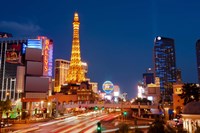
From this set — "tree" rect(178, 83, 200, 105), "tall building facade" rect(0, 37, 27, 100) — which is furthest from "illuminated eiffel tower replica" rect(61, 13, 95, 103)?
"tree" rect(178, 83, 200, 105)

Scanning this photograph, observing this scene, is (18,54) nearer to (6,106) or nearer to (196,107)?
(6,106)

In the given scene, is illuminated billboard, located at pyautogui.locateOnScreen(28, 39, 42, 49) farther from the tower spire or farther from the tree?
the tree

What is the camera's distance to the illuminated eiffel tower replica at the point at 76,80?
452 feet

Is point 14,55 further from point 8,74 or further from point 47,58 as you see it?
point 8,74

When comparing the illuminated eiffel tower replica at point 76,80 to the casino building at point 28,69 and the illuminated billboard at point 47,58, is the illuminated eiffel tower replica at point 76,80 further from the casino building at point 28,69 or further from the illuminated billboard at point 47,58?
the illuminated billboard at point 47,58

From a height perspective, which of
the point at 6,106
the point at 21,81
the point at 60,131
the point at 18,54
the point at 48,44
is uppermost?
the point at 48,44

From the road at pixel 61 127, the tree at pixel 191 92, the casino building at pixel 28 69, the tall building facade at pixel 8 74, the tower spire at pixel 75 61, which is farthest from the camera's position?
the tower spire at pixel 75 61

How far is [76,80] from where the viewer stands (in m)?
144

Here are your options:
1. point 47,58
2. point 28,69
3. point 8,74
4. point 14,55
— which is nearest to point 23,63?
point 14,55

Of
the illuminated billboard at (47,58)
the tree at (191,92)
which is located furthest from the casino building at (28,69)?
the tree at (191,92)

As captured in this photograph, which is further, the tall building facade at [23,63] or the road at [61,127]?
the tall building facade at [23,63]

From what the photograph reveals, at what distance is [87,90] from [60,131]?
93.4 meters

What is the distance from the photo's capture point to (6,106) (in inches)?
2408

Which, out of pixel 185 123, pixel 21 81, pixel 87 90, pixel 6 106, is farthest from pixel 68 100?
pixel 185 123
